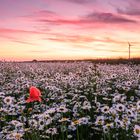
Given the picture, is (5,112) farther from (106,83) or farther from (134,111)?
(106,83)

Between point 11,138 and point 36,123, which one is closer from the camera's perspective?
point 11,138

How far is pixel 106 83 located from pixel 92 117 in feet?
18.3

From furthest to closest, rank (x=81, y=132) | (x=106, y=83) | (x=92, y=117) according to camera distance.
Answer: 1. (x=106, y=83)
2. (x=92, y=117)
3. (x=81, y=132)

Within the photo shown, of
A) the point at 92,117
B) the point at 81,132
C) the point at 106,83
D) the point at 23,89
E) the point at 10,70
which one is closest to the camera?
the point at 81,132

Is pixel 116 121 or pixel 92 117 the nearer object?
pixel 116 121

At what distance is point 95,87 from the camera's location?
14.1 metres

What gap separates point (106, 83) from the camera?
15.2m

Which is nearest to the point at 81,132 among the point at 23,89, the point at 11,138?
the point at 11,138

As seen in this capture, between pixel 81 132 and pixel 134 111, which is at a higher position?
pixel 134 111

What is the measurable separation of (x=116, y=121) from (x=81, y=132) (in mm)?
1828

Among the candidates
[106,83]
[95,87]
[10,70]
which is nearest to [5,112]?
[95,87]

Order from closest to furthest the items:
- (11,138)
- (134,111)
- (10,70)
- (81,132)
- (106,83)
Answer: (11,138) → (134,111) → (81,132) → (106,83) → (10,70)

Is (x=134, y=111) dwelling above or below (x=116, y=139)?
above

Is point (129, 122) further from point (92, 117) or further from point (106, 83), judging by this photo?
point (106, 83)
